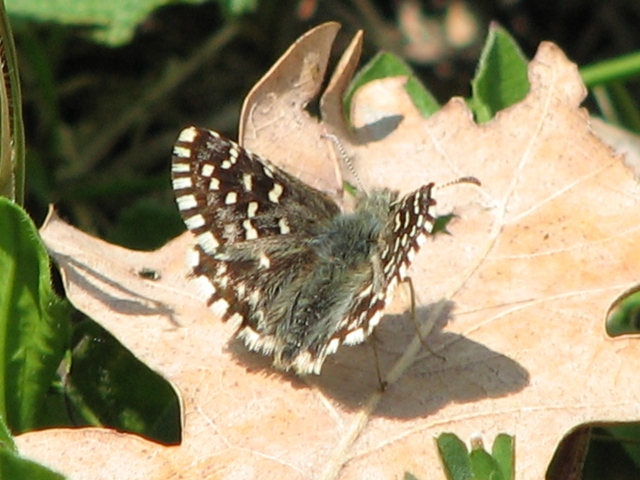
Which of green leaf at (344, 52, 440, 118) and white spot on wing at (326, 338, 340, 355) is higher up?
white spot on wing at (326, 338, 340, 355)

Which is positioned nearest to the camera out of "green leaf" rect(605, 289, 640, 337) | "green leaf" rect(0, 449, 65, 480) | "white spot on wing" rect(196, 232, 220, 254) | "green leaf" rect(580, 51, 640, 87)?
"green leaf" rect(0, 449, 65, 480)

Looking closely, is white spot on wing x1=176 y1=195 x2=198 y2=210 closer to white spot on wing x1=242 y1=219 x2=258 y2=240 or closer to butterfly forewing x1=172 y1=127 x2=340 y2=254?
butterfly forewing x1=172 y1=127 x2=340 y2=254

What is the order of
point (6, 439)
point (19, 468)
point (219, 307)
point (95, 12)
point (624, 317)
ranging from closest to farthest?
point (19, 468), point (6, 439), point (219, 307), point (624, 317), point (95, 12)

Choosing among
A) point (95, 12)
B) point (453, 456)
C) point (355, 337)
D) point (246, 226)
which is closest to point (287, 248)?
point (246, 226)

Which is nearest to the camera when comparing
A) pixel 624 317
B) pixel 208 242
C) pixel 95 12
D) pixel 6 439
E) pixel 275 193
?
pixel 6 439

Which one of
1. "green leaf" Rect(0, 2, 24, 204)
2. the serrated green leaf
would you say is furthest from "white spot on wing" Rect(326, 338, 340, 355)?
"green leaf" Rect(0, 2, 24, 204)

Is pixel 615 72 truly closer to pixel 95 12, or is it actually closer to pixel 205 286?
pixel 95 12

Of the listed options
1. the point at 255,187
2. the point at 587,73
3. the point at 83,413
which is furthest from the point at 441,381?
the point at 587,73
